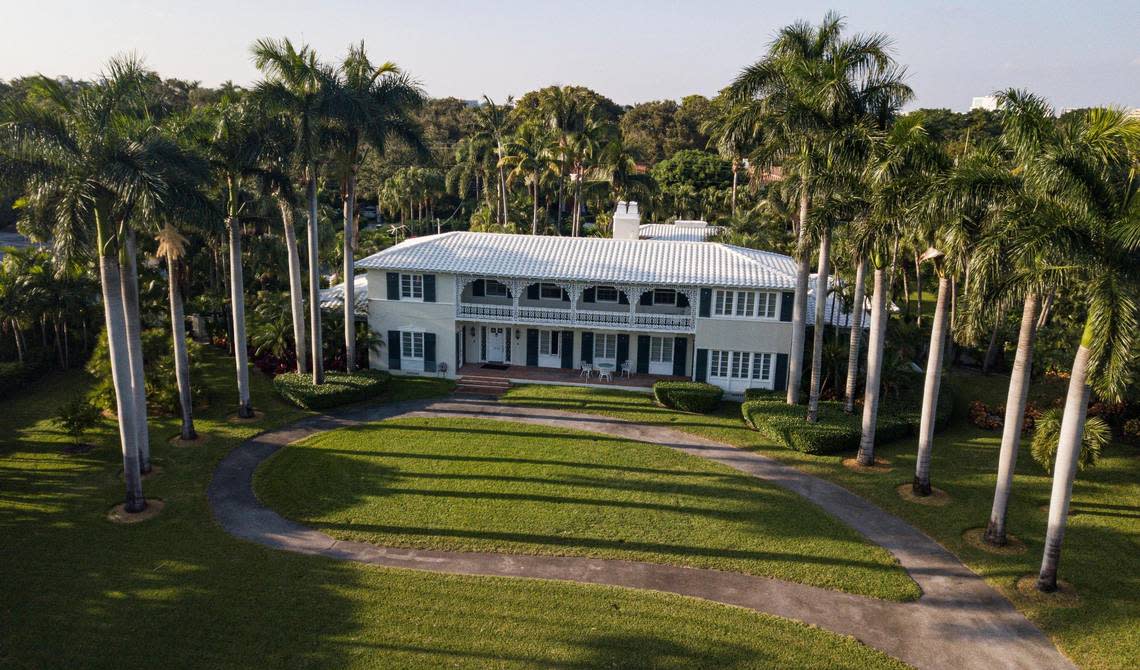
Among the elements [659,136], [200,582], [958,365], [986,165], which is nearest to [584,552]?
[200,582]

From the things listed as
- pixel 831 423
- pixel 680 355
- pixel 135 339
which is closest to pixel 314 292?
pixel 135 339

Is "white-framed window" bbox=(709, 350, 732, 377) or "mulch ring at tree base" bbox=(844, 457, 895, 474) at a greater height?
"white-framed window" bbox=(709, 350, 732, 377)

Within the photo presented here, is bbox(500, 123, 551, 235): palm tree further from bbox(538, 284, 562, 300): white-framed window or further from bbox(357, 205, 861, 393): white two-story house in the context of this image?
bbox(538, 284, 562, 300): white-framed window

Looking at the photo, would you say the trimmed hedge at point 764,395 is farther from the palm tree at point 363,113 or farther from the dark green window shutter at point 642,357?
the palm tree at point 363,113

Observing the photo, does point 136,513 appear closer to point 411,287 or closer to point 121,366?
point 121,366

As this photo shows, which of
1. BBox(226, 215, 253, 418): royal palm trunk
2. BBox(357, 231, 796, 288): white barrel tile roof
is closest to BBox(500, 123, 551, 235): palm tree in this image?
BBox(357, 231, 796, 288): white barrel tile roof

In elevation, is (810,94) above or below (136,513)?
above

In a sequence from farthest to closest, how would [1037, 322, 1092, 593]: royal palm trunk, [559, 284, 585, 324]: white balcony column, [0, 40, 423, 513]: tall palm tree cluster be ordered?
1. [559, 284, 585, 324]: white balcony column
2. [0, 40, 423, 513]: tall palm tree cluster
3. [1037, 322, 1092, 593]: royal palm trunk

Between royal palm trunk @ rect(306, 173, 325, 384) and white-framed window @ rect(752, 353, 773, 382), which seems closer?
royal palm trunk @ rect(306, 173, 325, 384)
